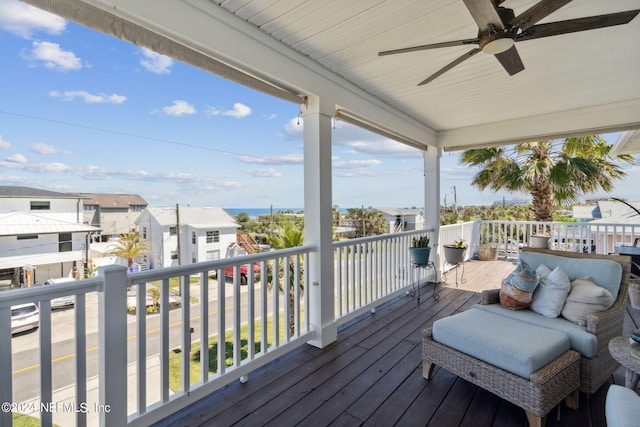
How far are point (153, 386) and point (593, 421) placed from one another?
3774 millimetres

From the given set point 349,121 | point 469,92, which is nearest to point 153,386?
point 349,121

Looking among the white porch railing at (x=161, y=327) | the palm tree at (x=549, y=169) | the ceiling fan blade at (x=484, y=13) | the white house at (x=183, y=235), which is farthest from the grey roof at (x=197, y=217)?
the palm tree at (x=549, y=169)

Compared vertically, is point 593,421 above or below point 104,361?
below

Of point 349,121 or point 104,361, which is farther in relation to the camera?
point 349,121

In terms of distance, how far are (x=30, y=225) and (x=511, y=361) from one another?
263cm

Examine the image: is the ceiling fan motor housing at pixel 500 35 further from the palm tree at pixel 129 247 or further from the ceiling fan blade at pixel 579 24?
the palm tree at pixel 129 247

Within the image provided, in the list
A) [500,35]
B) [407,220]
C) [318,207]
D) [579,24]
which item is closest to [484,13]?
[500,35]

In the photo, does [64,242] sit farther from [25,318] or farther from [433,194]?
[433,194]

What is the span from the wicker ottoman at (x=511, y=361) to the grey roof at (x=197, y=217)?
1.82 metres

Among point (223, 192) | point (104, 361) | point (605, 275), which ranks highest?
point (223, 192)

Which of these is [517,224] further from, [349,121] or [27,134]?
[27,134]

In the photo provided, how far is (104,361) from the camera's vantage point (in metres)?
1.54

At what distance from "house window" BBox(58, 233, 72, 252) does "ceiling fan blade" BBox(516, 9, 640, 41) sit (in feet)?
8.73

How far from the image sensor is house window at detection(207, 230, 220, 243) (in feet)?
7.43
